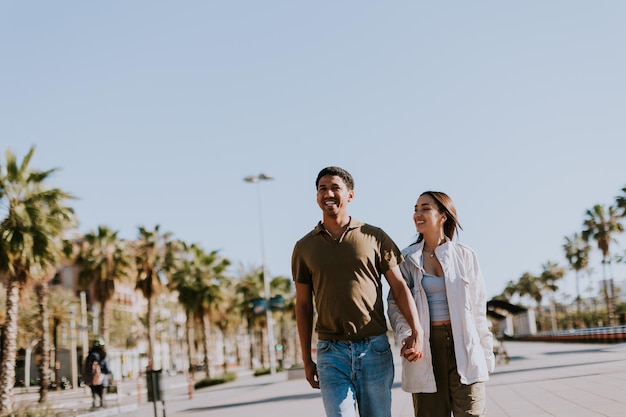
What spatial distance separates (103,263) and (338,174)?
4000cm

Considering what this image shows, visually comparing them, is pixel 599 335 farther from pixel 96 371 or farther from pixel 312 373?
pixel 312 373

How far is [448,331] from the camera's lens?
15.1 feet

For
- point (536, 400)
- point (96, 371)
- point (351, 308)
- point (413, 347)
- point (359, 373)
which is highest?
point (351, 308)

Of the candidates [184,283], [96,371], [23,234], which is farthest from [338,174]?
[184,283]

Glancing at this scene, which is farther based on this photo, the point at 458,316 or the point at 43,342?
the point at 43,342

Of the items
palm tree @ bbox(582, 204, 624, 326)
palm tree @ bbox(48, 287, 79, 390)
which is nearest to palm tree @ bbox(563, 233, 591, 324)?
palm tree @ bbox(582, 204, 624, 326)

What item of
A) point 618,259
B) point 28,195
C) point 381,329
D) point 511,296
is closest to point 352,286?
point 381,329

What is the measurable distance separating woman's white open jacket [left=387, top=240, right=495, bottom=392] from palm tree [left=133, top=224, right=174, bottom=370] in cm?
4181

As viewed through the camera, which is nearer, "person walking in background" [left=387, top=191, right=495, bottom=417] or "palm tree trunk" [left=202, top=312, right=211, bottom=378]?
"person walking in background" [left=387, top=191, right=495, bottom=417]

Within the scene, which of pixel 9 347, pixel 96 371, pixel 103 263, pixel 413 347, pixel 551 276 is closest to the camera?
pixel 413 347

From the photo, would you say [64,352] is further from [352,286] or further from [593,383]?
[352,286]

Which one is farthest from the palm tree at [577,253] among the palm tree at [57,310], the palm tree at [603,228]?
the palm tree at [57,310]

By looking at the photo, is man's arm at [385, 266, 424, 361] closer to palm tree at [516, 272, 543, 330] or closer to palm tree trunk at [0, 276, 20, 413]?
palm tree trunk at [0, 276, 20, 413]

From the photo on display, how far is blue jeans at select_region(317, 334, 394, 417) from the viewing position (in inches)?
175
